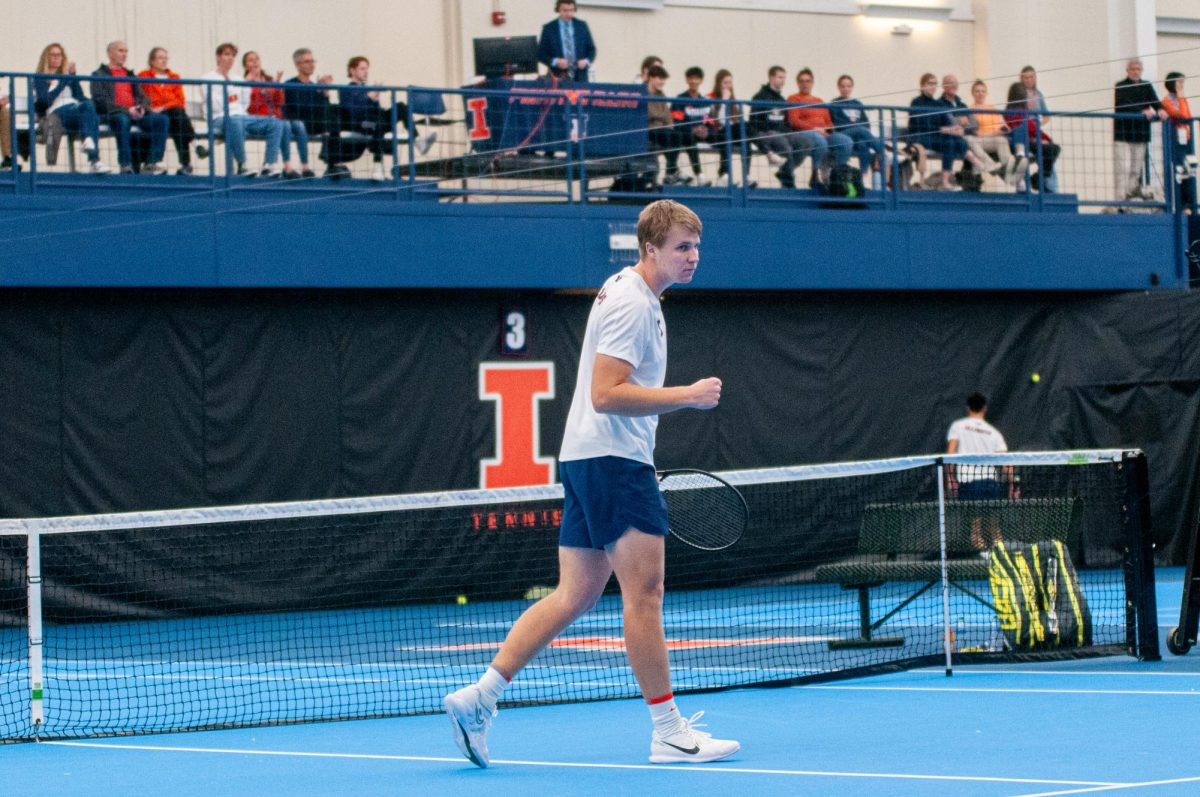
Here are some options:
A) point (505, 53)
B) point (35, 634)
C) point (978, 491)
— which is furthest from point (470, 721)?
point (505, 53)

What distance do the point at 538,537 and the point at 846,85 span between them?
623cm

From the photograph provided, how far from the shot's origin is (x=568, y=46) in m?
17.8

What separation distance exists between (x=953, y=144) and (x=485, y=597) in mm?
7055

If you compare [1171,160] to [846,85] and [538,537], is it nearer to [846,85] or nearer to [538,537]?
[846,85]

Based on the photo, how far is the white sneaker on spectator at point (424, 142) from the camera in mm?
17094

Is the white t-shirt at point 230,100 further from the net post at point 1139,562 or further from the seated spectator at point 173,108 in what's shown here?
the net post at point 1139,562

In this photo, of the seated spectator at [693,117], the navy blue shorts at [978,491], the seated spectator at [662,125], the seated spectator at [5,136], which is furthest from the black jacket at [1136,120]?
the seated spectator at [5,136]

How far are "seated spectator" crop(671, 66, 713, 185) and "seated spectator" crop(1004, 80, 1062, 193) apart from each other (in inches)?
131

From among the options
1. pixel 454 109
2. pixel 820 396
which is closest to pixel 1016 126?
pixel 820 396

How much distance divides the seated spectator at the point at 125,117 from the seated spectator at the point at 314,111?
128cm

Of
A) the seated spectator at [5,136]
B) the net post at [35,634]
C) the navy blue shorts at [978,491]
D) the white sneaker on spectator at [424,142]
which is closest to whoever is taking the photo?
the net post at [35,634]

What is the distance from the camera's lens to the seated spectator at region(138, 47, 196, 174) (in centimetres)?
1598

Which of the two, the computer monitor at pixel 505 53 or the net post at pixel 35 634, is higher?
the computer monitor at pixel 505 53

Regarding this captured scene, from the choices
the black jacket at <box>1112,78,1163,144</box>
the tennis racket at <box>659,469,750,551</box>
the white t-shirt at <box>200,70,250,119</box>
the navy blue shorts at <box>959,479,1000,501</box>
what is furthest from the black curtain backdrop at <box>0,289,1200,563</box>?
the tennis racket at <box>659,469,750,551</box>
